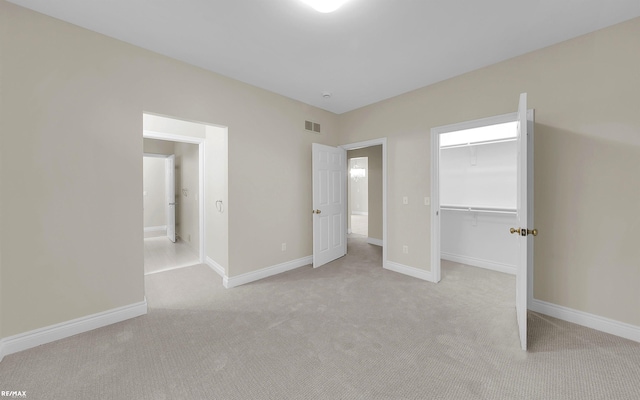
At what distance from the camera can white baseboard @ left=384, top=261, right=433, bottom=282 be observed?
3398 millimetres

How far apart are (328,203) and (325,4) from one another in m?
2.90

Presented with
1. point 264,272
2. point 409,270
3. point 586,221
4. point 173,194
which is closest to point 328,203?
point 264,272

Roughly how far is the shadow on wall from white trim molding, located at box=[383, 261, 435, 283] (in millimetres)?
1141

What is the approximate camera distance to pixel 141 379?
5.40 feet

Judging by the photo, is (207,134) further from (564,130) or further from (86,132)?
(564,130)

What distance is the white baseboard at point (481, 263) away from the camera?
362 centimetres

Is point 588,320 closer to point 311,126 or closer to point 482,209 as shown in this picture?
point 482,209

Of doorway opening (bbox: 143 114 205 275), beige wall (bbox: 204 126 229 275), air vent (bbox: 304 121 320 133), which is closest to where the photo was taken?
beige wall (bbox: 204 126 229 275)

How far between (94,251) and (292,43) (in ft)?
8.96

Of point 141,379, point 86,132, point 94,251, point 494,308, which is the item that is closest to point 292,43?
point 86,132

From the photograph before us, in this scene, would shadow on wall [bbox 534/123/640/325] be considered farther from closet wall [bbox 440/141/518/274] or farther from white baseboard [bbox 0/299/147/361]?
white baseboard [bbox 0/299/147/361]

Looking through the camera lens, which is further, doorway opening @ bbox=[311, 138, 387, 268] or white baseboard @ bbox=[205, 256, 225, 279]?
doorway opening @ bbox=[311, 138, 387, 268]

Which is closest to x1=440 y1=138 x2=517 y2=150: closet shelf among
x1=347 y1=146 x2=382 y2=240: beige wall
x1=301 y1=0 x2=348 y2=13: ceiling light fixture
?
x1=347 y1=146 x2=382 y2=240: beige wall

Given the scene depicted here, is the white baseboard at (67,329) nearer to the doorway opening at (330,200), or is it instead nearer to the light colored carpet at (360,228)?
the doorway opening at (330,200)
